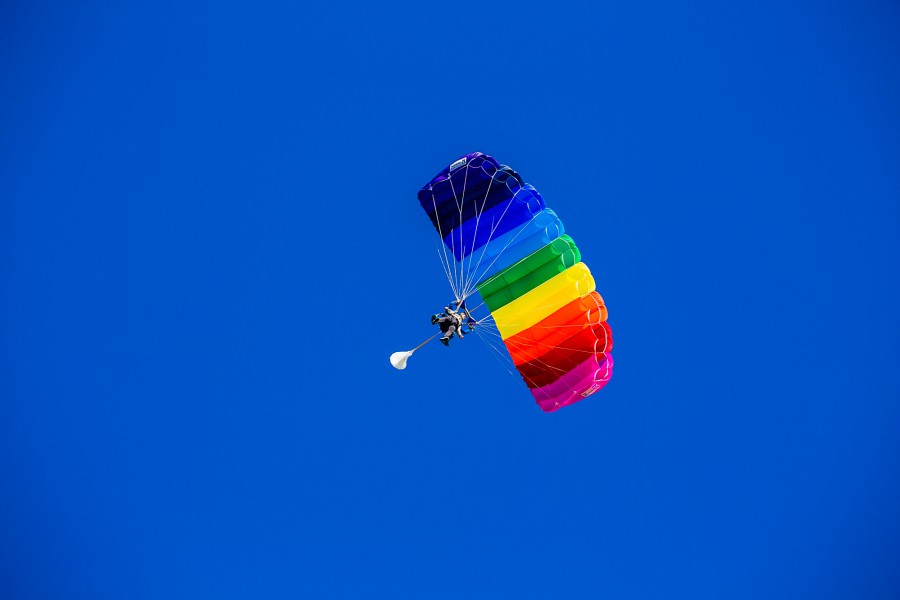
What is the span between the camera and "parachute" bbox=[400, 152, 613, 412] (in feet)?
36.9

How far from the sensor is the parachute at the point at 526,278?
11.2 metres

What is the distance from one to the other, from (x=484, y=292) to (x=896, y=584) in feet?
106

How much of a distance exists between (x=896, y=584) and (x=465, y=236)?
32.9 m

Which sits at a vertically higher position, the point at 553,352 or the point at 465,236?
the point at 465,236

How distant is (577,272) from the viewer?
36.8 feet

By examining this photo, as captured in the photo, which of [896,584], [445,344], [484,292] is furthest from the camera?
[896,584]

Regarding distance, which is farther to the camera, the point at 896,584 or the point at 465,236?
the point at 896,584

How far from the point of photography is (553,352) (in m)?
11.5

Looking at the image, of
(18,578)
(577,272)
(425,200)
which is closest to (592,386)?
(577,272)

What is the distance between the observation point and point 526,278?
11.5 m

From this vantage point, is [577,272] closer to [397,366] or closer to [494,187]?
[494,187]

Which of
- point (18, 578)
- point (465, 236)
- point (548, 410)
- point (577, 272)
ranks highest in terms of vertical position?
point (18, 578)

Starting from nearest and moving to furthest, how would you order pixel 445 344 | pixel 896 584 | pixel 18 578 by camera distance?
pixel 445 344 → pixel 18 578 → pixel 896 584

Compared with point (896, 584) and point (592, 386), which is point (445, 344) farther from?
point (896, 584)
